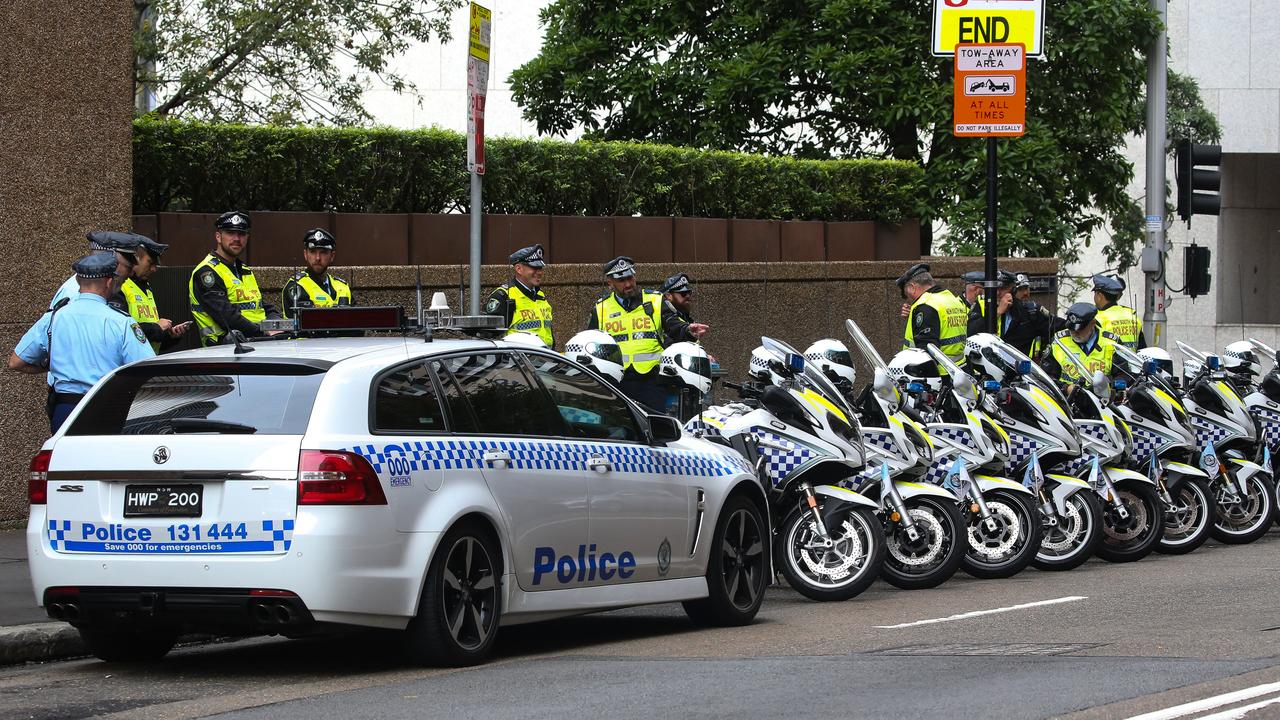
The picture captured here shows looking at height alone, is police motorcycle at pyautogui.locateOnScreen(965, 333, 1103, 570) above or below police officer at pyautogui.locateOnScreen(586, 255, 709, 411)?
below

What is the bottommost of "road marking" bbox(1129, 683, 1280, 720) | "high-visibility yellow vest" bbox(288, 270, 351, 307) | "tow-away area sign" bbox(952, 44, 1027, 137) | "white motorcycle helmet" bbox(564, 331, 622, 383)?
"road marking" bbox(1129, 683, 1280, 720)

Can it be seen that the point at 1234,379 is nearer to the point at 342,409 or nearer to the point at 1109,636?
the point at 1109,636

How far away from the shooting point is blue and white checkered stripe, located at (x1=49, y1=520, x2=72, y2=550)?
25.5 ft

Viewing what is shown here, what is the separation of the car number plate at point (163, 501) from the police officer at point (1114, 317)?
8.90m

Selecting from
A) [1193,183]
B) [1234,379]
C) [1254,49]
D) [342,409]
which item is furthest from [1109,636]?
[1254,49]

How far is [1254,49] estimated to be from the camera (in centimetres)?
4147

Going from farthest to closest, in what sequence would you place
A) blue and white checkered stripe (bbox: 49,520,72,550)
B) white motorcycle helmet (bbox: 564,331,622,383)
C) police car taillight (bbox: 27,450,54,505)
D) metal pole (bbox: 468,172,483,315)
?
white motorcycle helmet (bbox: 564,331,622,383) < metal pole (bbox: 468,172,483,315) < police car taillight (bbox: 27,450,54,505) < blue and white checkered stripe (bbox: 49,520,72,550)

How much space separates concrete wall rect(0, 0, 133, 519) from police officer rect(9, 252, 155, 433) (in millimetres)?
2684

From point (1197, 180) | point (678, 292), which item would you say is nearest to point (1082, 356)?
point (678, 292)

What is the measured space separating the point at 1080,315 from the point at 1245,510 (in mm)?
1989

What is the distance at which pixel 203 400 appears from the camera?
7805 mm

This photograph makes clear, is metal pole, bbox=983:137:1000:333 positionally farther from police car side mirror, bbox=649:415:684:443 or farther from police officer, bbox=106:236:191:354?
police officer, bbox=106:236:191:354

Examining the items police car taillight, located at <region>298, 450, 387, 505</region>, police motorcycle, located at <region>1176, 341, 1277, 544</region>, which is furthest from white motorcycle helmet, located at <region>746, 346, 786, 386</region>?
police motorcycle, located at <region>1176, 341, 1277, 544</region>

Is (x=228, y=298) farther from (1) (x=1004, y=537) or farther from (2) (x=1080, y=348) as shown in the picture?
(2) (x=1080, y=348)
